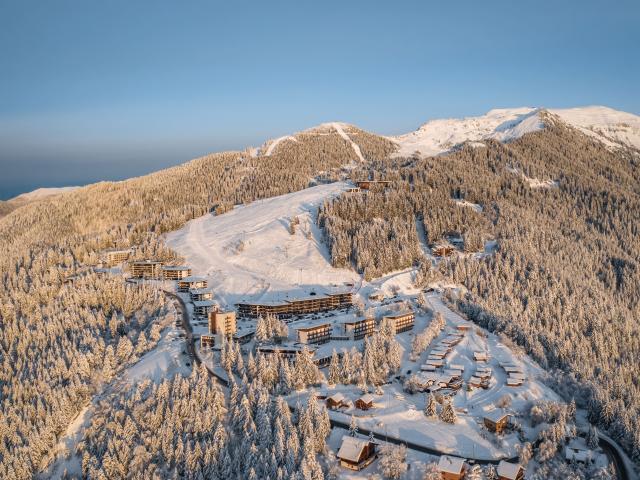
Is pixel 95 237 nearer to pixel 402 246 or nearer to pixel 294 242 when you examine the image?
pixel 294 242

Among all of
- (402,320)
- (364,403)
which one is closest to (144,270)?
(402,320)

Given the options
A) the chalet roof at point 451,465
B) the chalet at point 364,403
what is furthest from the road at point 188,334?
the chalet roof at point 451,465

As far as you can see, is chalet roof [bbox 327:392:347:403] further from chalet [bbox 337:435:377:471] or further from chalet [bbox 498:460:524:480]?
chalet [bbox 498:460:524:480]

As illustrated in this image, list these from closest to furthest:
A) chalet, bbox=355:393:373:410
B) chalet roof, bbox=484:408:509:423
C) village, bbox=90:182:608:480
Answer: village, bbox=90:182:608:480, chalet roof, bbox=484:408:509:423, chalet, bbox=355:393:373:410

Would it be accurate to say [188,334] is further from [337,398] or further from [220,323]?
[337,398]

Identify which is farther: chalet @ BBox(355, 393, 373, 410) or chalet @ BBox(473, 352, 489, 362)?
chalet @ BBox(473, 352, 489, 362)

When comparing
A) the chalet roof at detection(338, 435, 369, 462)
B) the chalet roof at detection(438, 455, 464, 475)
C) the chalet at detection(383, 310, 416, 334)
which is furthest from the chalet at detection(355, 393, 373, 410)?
the chalet at detection(383, 310, 416, 334)

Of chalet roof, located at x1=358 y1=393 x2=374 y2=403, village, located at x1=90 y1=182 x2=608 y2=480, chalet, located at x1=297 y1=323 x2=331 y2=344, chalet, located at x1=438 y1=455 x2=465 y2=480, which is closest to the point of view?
chalet, located at x1=438 y1=455 x2=465 y2=480
